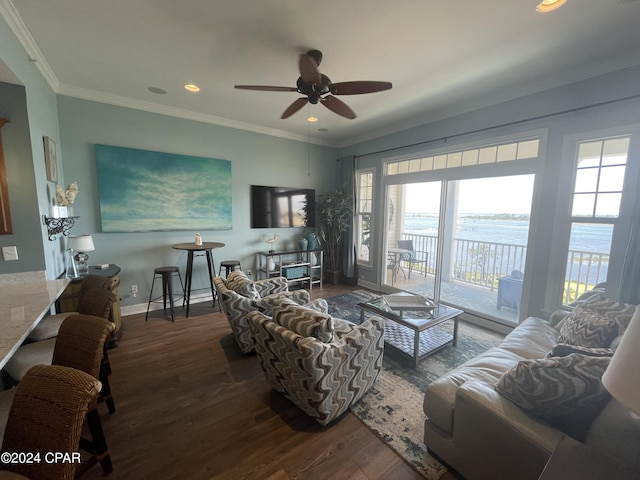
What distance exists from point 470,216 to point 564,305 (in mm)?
1664

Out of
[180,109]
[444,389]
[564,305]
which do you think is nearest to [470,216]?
[564,305]

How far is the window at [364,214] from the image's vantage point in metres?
5.06

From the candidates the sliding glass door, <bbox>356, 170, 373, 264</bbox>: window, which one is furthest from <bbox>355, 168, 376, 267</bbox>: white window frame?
the sliding glass door

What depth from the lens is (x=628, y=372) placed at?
625 millimetres

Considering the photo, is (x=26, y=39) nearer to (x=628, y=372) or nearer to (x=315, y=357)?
(x=315, y=357)

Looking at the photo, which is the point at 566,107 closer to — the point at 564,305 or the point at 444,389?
the point at 564,305

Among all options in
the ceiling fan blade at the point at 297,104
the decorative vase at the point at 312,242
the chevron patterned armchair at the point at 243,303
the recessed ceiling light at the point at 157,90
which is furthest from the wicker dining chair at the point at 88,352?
the decorative vase at the point at 312,242

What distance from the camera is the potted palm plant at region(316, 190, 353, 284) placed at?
5.10 m

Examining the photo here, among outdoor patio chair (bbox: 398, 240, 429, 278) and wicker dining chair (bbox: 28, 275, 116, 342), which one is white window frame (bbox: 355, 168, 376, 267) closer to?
outdoor patio chair (bbox: 398, 240, 429, 278)

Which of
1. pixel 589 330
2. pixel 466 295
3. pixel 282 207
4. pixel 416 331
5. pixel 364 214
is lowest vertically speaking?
pixel 466 295

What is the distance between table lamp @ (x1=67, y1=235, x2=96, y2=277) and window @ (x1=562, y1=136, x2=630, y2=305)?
17.3 ft

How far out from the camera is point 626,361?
638 millimetres

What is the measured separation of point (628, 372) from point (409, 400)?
5.67 ft

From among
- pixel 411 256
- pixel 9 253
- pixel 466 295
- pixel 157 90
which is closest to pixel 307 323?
pixel 9 253
